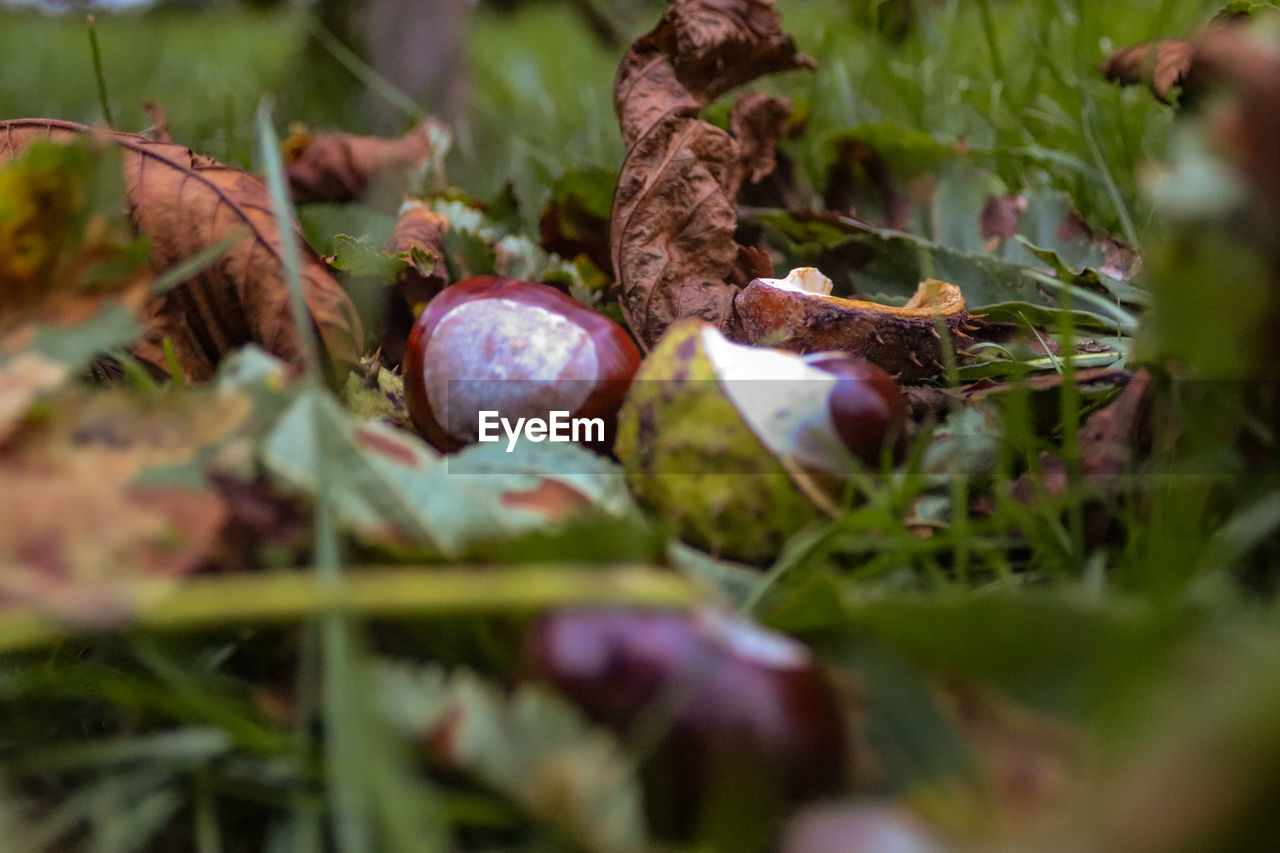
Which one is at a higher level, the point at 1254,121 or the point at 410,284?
the point at 1254,121

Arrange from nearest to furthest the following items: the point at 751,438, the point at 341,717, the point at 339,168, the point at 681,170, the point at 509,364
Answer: the point at 341,717 < the point at 751,438 < the point at 509,364 < the point at 681,170 < the point at 339,168

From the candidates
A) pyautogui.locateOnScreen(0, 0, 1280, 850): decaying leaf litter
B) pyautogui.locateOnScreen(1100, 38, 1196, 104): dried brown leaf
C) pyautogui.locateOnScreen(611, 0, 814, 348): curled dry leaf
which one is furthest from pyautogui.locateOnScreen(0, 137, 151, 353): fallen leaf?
pyautogui.locateOnScreen(1100, 38, 1196, 104): dried brown leaf

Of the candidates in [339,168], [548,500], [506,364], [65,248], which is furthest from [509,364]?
[339,168]

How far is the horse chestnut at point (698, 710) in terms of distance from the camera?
441mm

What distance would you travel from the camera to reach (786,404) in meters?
0.65

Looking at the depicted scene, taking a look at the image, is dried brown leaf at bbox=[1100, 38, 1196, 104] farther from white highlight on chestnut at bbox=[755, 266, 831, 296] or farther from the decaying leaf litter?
white highlight on chestnut at bbox=[755, 266, 831, 296]

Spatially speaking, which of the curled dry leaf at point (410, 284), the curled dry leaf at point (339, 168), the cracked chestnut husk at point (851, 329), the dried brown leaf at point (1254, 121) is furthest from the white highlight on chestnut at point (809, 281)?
the curled dry leaf at point (339, 168)

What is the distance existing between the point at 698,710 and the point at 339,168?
1096mm

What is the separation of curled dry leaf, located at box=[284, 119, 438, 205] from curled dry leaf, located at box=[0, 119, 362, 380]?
19.3 inches

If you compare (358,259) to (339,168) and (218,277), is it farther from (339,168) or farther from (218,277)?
(339,168)

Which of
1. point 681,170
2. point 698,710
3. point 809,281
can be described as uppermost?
point 681,170

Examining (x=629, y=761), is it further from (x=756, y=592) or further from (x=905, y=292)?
(x=905, y=292)

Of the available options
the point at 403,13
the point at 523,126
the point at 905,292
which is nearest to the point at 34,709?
the point at 905,292

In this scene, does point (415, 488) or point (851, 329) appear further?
point (851, 329)
